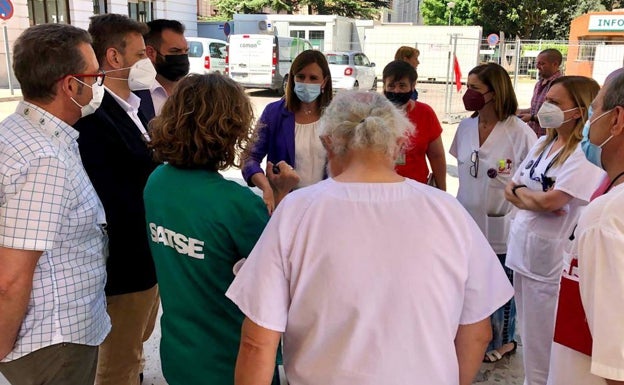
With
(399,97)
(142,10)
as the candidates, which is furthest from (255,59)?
(399,97)

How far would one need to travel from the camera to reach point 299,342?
137 centimetres

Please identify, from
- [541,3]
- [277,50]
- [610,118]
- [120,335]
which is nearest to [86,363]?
[120,335]

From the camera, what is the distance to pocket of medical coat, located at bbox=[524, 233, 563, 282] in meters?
2.44

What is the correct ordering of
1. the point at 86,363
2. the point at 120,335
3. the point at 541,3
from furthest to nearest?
the point at 541,3
the point at 120,335
the point at 86,363

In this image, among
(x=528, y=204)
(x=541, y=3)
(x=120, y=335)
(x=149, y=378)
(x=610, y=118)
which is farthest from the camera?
(x=541, y=3)

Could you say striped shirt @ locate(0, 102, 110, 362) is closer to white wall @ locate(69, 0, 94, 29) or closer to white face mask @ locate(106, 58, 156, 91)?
white face mask @ locate(106, 58, 156, 91)

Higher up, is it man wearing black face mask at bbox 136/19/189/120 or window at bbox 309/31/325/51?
window at bbox 309/31/325/51

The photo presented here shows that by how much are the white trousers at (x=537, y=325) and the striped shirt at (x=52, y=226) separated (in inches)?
75.8

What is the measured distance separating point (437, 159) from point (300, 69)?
3.53 ft

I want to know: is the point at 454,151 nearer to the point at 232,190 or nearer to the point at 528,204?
the point at 528,204

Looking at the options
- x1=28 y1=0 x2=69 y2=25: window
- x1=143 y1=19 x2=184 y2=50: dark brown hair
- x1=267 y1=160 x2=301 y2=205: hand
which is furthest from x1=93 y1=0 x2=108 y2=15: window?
x1=267 y1=160 x2=301 y2=205: hand

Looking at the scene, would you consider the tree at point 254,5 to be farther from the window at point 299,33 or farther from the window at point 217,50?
the window at point 217,50

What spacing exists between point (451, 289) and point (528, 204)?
52.0 inches

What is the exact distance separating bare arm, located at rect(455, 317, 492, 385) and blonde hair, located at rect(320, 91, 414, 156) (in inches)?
20.4
